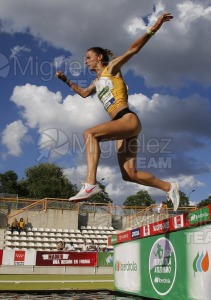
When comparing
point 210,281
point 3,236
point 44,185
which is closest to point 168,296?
point 210,281

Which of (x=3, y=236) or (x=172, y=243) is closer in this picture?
(x=172, y=243)

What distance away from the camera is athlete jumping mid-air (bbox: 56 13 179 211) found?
181 inches

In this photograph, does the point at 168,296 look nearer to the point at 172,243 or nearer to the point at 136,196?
the point at 172,243

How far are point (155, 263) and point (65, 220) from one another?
23.9 metres

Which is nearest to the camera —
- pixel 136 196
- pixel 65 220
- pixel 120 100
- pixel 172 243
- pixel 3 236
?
pixel 120 100

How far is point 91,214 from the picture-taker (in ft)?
105

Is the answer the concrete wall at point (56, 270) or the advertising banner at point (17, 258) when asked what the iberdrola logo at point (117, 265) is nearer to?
the concrete wall at point (56, 270)

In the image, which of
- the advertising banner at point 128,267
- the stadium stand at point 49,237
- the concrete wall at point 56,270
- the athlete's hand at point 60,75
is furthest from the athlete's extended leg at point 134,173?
the stadium stand at point 49,237

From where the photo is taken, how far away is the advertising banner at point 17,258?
19.2 meters

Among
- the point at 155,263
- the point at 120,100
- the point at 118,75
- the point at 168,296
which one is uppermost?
the point at 118,75

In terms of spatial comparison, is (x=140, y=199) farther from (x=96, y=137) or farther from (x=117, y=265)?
(x=96, y=137)

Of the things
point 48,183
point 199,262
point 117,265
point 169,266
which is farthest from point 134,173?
point 48,183

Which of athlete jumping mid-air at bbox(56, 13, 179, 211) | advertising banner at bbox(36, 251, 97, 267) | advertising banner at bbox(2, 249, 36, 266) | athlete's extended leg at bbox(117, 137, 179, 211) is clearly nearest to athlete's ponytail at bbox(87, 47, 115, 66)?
athlete jumping mid-air at bbox(56, 13, 179, 211)

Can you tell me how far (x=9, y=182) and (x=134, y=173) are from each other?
251 feet
